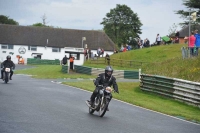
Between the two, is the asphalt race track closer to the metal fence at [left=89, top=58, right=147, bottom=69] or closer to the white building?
the metal fence at [left=89, top=58, right=147, bottom=69]

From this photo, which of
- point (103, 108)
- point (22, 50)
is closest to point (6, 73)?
point (103, 108)

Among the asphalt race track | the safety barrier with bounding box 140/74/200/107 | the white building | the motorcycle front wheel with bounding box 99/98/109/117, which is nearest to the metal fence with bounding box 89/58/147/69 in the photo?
the safety barrier with bounding box 140/74/200/107

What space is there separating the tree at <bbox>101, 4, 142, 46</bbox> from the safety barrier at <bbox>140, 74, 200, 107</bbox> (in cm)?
8793

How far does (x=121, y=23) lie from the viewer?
12025 cm

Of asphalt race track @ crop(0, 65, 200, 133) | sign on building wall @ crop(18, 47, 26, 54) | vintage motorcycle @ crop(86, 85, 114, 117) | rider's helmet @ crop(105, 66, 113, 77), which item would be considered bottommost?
asphalt race track @ crop(0, 65, 200, 133)

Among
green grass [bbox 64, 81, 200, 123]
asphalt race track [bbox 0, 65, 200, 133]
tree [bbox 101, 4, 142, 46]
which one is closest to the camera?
asphalt race track [bbox 0, 65, 200, 133]

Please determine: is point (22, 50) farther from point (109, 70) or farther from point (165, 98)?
point (109, 70)

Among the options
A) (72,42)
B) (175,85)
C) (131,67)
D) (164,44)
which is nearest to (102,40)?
(72,42)

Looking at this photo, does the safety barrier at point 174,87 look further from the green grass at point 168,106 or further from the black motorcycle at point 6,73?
the black motorcycle at point 6,73

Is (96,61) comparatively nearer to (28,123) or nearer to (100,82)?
(100,82)

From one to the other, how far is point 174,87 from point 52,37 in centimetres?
8453

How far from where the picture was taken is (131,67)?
57750 millimetres

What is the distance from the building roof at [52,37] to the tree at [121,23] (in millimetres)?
8766

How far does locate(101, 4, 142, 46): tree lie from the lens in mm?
118938
